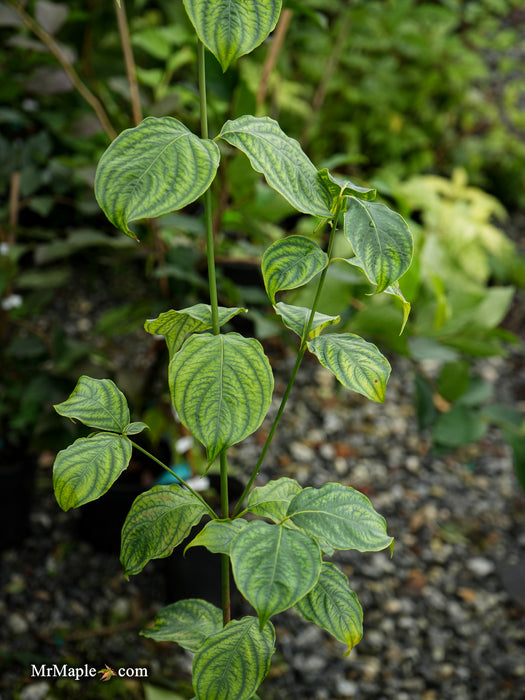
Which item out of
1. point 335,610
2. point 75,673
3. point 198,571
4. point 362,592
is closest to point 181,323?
point 335,610

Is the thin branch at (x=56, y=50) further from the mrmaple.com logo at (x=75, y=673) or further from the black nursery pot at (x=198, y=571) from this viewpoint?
the mrmaple.com logo at (x=75, y=673)

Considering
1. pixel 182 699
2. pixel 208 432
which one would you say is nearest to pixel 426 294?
pixel 182 699

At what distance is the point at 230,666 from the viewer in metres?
0.71

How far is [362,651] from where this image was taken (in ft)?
5.41

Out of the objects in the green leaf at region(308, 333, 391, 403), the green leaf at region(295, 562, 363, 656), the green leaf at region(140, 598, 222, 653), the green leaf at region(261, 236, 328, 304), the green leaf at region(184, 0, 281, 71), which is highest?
the green leaf at region(184, 0, 281, 71)

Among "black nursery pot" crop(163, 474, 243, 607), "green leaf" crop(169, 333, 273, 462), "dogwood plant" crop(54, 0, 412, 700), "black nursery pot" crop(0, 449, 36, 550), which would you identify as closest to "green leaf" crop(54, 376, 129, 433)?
"dogwood plant" crop(54, 0, 412, 700)

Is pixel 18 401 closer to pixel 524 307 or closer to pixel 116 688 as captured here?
pixel 116 688

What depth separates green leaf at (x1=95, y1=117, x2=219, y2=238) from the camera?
0.55 metres

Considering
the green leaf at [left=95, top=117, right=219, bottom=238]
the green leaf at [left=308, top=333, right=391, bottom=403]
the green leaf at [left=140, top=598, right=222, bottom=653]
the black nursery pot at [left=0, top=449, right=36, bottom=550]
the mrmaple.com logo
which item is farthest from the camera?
the black nursery pot at [left=0, top=449, right=36, bottom=550]

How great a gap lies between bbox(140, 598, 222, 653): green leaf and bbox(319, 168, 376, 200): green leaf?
560mm

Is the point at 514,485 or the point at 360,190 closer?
the point at 360,190

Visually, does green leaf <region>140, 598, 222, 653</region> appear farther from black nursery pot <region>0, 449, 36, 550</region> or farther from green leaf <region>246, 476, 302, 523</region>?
black nursery pot <region>0, 449, 36, 550</region>

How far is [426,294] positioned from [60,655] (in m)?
1.24

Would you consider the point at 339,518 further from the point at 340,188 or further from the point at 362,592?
the point at 362,592
